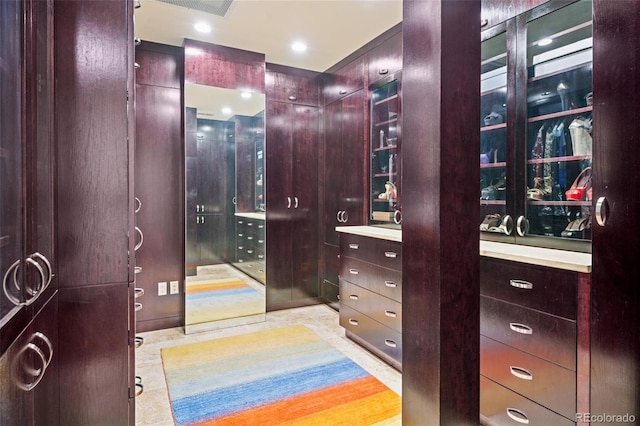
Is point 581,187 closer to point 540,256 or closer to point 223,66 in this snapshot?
point 540,256

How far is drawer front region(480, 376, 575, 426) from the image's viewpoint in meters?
1.62

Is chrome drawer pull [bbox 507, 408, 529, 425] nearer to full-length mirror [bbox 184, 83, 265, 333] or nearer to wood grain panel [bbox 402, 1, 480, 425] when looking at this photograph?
wood grain panel [bbox 402, 1, 480, 425]

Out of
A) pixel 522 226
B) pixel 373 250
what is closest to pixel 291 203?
pixel 373 250

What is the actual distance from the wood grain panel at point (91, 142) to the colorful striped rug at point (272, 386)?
3.77ft

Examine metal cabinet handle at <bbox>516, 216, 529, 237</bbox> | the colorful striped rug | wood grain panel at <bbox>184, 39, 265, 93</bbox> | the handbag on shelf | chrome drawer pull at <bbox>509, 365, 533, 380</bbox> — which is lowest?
the colorful striped rug

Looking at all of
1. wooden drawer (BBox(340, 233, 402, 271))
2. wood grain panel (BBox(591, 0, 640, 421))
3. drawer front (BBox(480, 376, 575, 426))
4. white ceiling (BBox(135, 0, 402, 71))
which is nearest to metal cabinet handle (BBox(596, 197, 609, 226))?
wood grain panel (BBox(591, 0, 640, 421))

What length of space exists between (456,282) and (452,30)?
665mm

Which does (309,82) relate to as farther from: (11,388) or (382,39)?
(11,388)

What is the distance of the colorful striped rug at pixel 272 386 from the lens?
6.79ft

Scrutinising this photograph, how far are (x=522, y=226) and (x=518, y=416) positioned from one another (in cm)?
101

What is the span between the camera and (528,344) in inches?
67.0

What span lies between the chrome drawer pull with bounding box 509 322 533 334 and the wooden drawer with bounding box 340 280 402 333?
90 cm

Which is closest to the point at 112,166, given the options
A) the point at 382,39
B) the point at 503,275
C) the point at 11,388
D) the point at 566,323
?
the point at 11,388

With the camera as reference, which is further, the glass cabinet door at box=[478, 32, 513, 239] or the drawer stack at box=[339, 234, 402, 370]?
the drawer stack at box=[339, 234, 402, 370]
